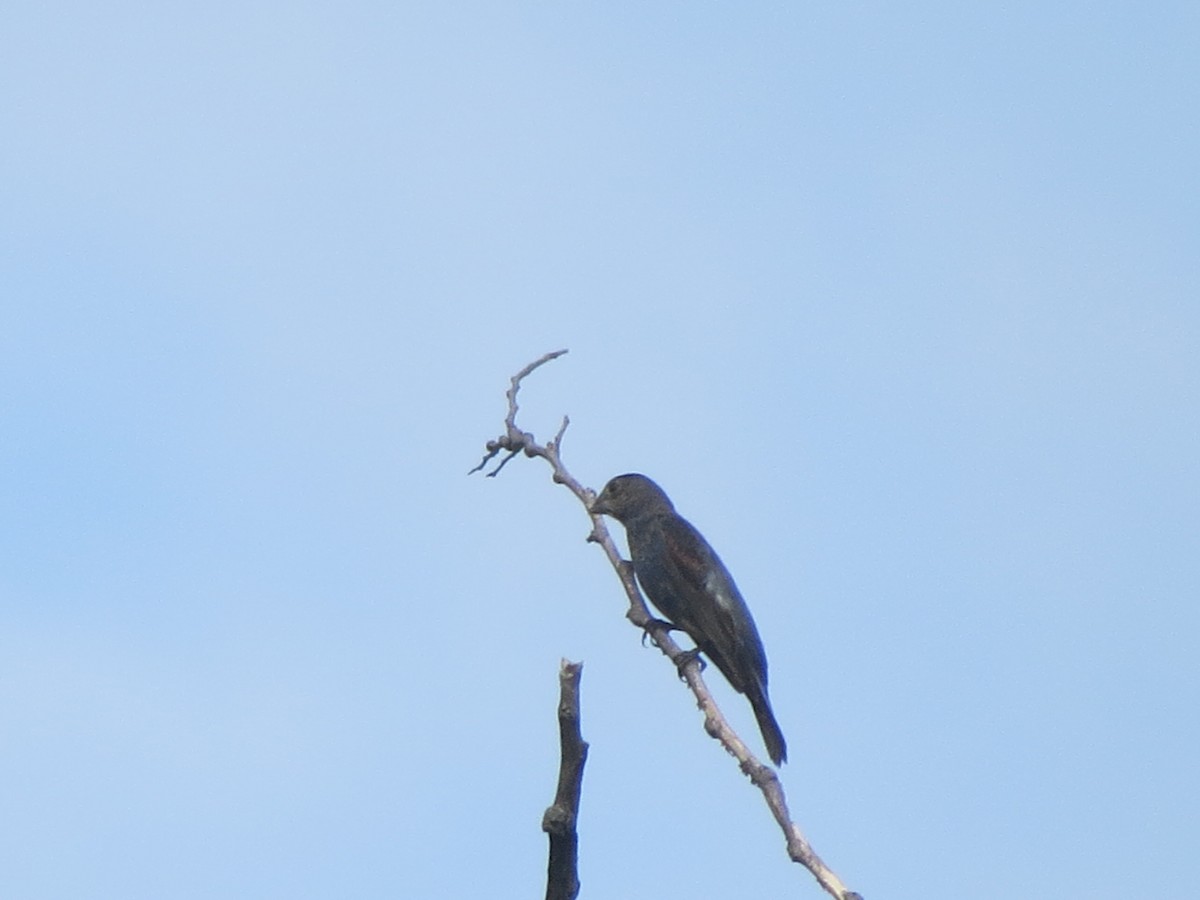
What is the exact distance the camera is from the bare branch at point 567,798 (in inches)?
157

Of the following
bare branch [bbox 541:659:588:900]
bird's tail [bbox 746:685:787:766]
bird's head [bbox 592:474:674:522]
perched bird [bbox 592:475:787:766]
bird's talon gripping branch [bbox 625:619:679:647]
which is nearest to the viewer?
bare branch [bbox 541:659:588:900]

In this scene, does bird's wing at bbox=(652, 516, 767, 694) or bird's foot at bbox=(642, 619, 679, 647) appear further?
bird's wing at bbox=(652, 516, 767, 694)

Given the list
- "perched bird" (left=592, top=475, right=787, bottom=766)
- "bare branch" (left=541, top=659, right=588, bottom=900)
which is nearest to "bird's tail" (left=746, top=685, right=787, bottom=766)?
"perched bird" (left=592, top=475, right=787, bottom=766)

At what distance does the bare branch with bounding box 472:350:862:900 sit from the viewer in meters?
4.04

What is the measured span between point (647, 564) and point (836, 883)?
19.1 ft

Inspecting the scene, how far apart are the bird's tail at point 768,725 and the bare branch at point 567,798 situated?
4.50 metres

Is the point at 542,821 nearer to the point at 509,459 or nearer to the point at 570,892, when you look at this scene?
the point at 570,892

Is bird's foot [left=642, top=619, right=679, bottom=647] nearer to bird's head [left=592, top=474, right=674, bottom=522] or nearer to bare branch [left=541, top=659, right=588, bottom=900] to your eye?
bird's head [left=592, top=474, right=674, bottom=522]

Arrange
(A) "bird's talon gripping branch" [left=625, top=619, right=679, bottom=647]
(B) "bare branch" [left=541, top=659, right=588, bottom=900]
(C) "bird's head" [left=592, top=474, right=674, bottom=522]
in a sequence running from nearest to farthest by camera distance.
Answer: (B) "bare branch" [left=541, top=659, right=588, bottom=900] → (A) "bird's talon gripping branch" [left=625, top=619, right=679, bottom=647] → (C) "bird's head" [left=592, top=474, right=674, bottom=522]

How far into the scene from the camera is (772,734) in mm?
8656

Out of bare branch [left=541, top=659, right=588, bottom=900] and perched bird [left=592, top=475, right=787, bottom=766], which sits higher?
perched bird [left=592, top=475, right=787, bottom=766]

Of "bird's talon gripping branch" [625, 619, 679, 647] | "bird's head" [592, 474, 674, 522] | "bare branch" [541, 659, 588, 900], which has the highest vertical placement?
"bird's head" [592, 474, 674, 522]

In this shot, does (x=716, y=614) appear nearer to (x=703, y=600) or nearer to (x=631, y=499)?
(x=703, y=600)

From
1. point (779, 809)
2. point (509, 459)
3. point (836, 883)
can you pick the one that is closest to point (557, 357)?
point (509, 459)
